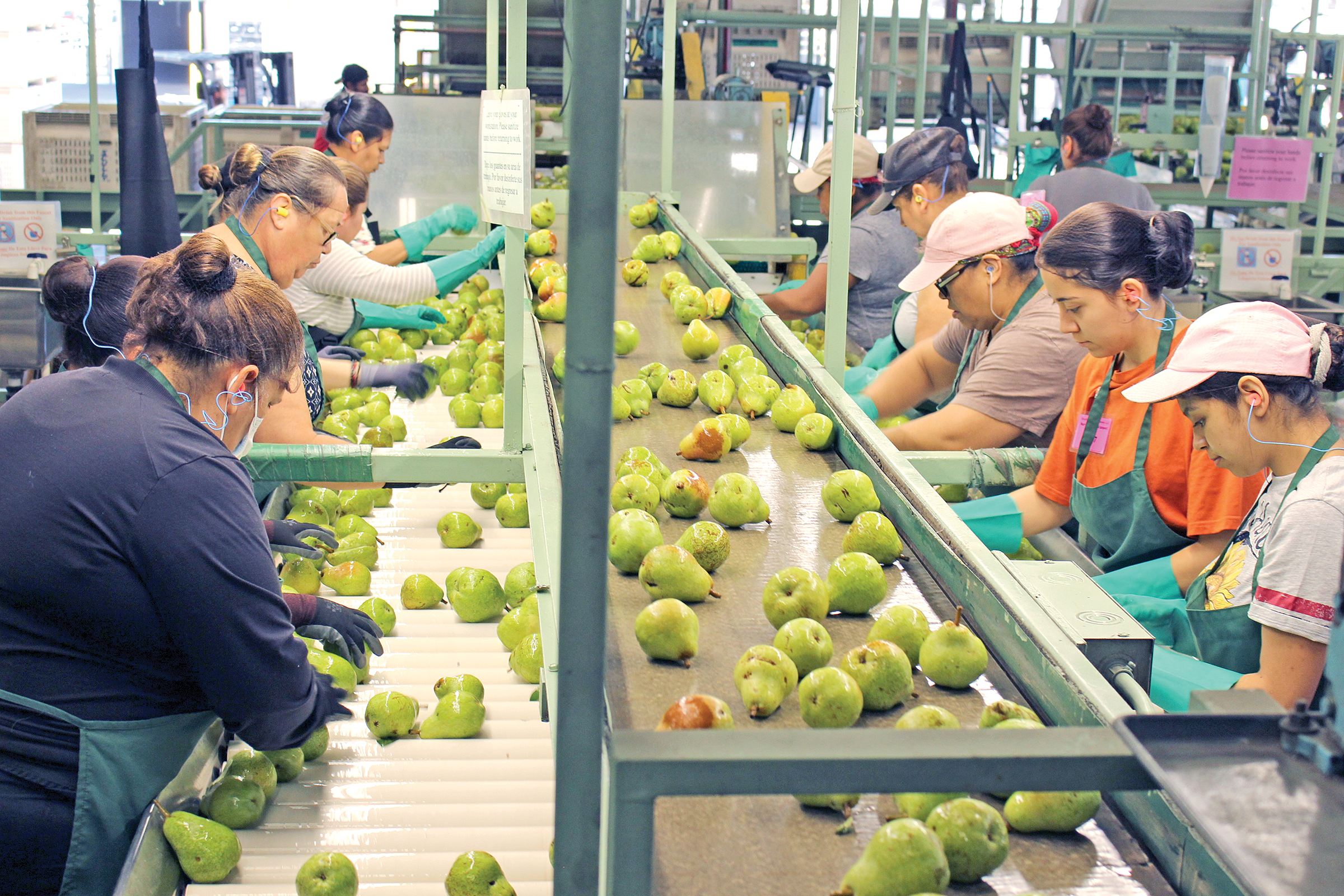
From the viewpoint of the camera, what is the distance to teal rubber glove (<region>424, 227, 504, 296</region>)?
4703 mm

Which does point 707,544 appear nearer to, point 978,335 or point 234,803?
point 234,803

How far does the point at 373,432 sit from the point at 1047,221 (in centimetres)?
230

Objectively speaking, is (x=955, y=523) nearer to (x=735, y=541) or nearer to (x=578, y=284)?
(x=735, y=541)

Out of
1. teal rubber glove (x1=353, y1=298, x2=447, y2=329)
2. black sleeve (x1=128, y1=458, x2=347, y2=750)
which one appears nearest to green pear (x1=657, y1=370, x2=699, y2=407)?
black sleeve (x1=128, y1=458, x2=347, y2=750)

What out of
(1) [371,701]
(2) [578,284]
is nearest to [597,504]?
(2) [578,284]

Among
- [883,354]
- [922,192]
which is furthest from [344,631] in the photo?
[922,192]

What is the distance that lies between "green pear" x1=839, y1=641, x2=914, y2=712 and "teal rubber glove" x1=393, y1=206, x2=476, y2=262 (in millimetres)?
4433

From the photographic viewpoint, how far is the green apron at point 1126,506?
273 cm

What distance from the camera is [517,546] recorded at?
3.22 metres

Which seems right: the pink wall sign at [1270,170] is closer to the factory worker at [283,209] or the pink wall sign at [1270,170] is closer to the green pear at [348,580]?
the factory worker at [283,209]

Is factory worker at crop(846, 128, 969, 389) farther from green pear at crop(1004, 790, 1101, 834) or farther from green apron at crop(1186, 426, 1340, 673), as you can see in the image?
green pear at crop(1004, 790, 1101, 834)

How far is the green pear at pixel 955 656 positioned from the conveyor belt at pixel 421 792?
2.13ft

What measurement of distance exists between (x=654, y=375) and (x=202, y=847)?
5.95 feet

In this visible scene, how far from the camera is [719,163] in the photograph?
23.5 ft
